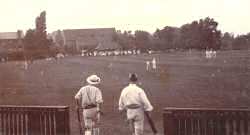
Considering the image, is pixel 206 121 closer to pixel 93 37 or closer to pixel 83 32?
pixel 93 37

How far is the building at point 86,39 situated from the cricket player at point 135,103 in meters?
4.28

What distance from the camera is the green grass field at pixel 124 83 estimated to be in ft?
39.1

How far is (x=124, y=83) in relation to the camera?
15.2 meters

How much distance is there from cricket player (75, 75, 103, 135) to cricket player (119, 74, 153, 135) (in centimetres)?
53

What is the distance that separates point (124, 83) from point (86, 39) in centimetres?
328

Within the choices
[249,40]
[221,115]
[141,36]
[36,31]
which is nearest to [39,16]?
[36,31]

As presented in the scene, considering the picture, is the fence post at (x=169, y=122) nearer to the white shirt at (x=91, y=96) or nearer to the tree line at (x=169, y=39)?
the white shirt at (x=91, y=96)

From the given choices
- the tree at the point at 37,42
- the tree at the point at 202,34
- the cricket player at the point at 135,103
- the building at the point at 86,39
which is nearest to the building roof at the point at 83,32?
the building at the point at 86,39

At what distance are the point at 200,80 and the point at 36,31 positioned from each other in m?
4.81

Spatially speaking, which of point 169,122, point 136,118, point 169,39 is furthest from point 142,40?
point 169,122

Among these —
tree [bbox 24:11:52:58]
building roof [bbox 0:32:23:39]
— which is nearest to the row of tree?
tree [bbox 24:11:52:58]

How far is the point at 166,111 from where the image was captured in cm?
773

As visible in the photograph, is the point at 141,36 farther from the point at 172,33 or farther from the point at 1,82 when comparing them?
the point at 1,82

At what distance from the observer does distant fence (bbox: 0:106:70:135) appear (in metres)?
8.40
